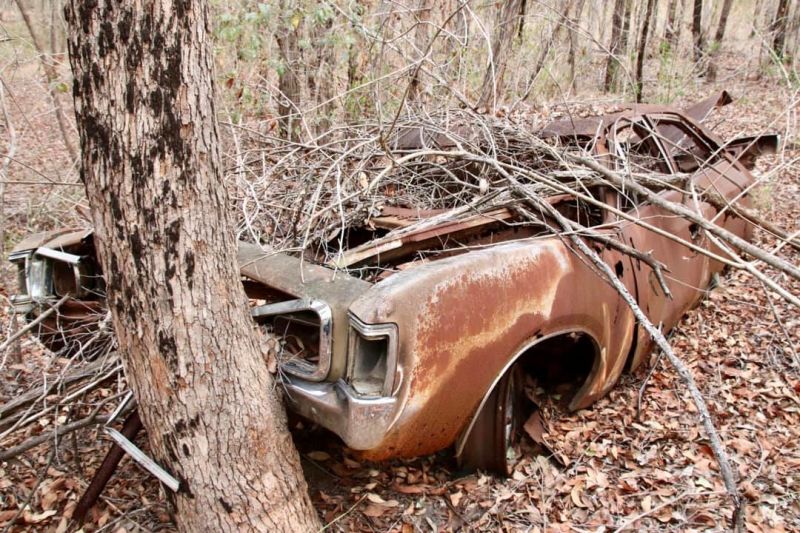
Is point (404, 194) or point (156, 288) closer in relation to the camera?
point (156, 288)

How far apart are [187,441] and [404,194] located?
6.93 feet

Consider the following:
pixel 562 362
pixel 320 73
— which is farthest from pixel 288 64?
pixel 562 362

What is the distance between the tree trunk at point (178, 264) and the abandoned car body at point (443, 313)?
0.27 meters

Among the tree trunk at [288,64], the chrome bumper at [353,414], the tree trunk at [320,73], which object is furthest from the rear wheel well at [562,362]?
the tree trunk at [320,73]

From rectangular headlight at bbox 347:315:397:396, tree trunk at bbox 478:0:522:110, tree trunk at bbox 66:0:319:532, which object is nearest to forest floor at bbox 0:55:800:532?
tree trunk at bbox 66:0:319:532

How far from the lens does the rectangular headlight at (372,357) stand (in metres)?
2.08

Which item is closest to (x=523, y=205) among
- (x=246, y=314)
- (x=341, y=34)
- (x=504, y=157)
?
(x=504, y=157)

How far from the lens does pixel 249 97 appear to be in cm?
655

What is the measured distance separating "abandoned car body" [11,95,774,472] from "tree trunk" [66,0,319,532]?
10.5 inches

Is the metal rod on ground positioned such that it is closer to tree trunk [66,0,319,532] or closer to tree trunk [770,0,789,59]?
tree trunk [66,0,319,532]

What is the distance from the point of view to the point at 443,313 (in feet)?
7.29

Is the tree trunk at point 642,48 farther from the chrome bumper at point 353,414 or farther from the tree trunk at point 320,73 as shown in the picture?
the chrome bumper at point 353,414

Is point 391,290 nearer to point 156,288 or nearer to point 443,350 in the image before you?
point 443,350

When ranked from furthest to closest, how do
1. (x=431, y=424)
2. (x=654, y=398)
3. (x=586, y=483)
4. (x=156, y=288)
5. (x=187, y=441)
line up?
(x=654, y=398) → (x=586, y=483) → (x=431, y=424) → (x=187, y=441) → (x=156, y=288)
